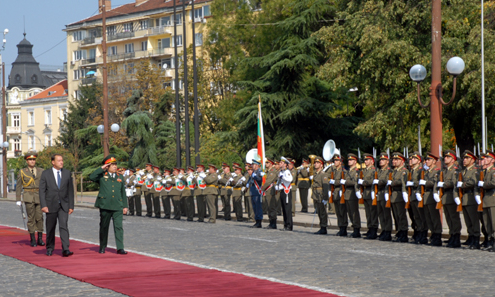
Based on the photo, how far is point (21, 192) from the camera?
16906 millimetres

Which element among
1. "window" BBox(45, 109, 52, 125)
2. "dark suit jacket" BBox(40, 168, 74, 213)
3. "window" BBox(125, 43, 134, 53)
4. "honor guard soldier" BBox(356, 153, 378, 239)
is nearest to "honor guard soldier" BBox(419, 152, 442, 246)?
"honor guard soldier" BBox(356, 153, 378, 239)

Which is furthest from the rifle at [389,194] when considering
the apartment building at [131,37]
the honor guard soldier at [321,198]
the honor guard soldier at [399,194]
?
the apartment building at [131,37]

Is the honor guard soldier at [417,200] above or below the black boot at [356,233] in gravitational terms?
above

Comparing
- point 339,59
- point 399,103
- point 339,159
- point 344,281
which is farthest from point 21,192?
point 339,59

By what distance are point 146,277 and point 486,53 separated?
19.3 meters

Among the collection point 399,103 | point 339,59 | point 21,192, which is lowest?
point 21,192

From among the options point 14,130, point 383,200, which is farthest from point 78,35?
point 383,200

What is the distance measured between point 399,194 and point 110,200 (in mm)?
6632

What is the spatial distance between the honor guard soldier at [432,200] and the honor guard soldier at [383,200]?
121 centimetres

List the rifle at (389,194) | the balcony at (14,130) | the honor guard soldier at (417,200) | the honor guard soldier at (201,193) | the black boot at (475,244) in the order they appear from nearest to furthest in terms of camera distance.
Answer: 1. the black boot at (475,244)
2. the honor guard soldier at (417,200)
3. the rifle at (389,194)
4. the honor guard soldier at (201,193)
5. the balcony at (14,130)

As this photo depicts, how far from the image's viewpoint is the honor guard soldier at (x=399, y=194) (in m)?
17.1

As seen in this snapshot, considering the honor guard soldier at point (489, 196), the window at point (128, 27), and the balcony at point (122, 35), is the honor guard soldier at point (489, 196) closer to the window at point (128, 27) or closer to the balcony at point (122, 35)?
the balcony at point (122, 35)

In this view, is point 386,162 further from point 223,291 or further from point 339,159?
point 223,291

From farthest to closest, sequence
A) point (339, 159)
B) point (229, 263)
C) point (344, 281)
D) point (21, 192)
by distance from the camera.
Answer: point (339, 159), point (21, 192), point (229, 263), point (344, 281)
